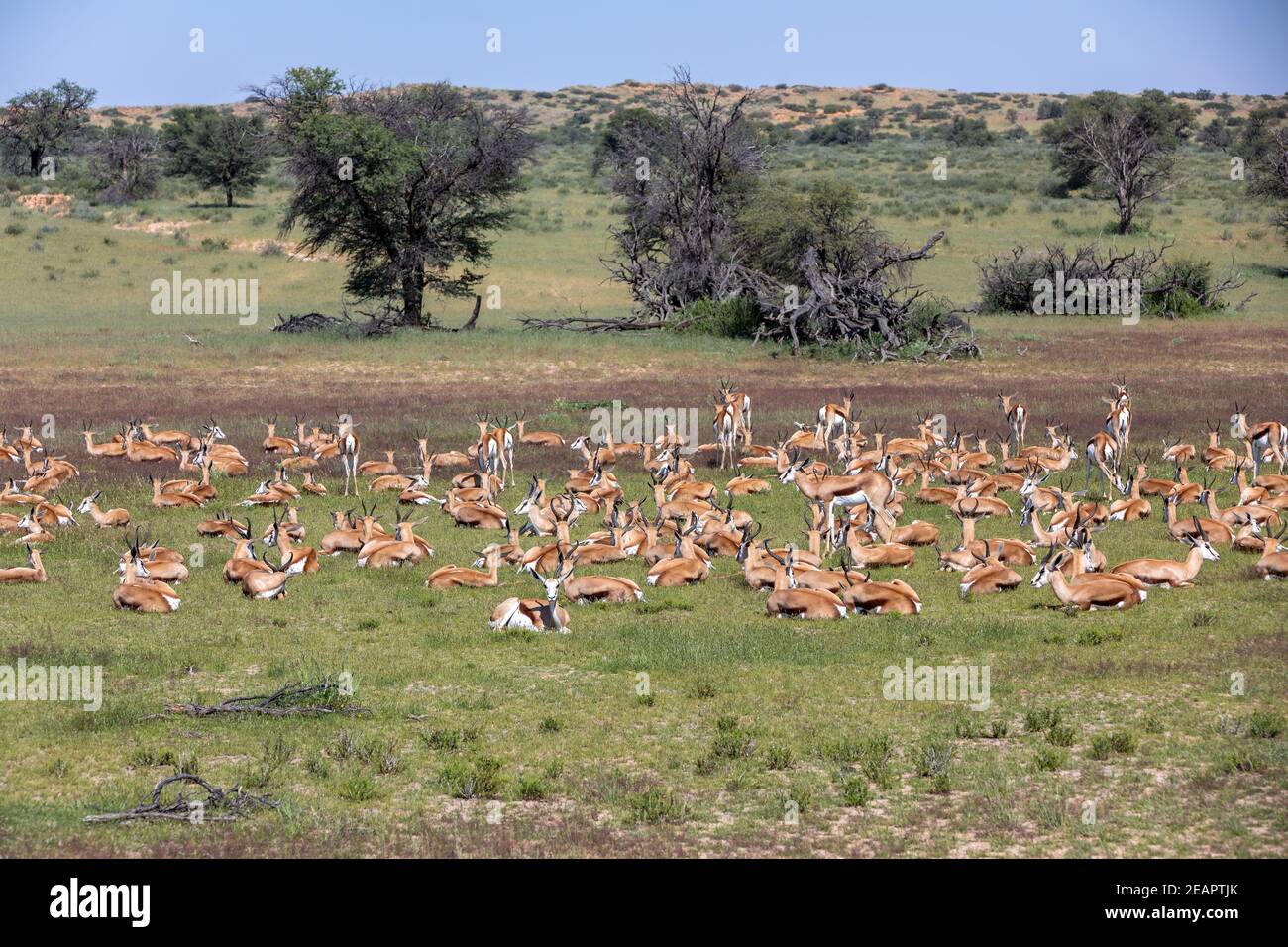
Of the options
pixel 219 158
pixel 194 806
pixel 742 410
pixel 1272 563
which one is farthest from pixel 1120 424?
pixel 219 158

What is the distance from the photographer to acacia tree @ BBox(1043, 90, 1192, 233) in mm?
49906

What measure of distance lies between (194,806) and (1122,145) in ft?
158

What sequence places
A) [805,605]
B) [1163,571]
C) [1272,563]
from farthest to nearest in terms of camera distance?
[1272,563], [1163,571], [805,605]

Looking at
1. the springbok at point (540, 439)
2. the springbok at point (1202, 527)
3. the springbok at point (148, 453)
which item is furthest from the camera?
the springbok at point (540, 439)

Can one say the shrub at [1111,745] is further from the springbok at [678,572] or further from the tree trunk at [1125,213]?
the tree trunk at [1125,213]

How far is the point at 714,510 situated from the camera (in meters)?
15.0

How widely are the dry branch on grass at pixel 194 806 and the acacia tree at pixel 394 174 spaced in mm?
28672

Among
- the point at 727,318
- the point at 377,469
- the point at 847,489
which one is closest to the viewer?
the point at 847,489

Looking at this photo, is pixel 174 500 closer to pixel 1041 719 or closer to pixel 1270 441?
pixel 1041 719

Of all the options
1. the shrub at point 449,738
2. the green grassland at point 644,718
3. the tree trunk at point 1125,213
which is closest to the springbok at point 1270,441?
the green grassland at point 644,718

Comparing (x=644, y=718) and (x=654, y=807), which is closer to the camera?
(x=654, y=807)

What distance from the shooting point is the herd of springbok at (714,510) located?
12477 millimetres
